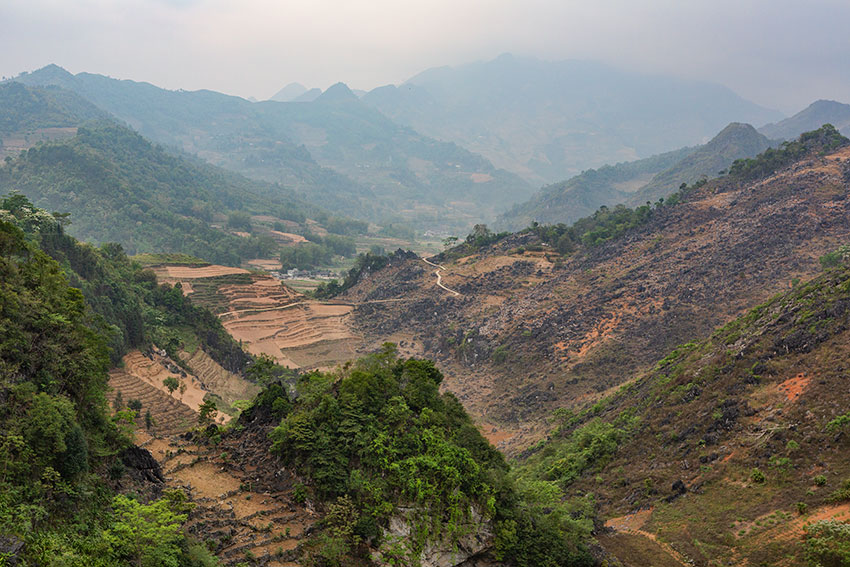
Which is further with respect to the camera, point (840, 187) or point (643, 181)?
point (643, 181)

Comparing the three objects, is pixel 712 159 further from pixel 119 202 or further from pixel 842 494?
pixel 842 494

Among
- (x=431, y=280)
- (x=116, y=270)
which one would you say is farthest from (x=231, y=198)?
(x=116, y=270)

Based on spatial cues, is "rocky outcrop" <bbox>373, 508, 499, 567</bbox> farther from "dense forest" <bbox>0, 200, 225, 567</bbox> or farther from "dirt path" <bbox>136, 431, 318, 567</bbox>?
"dense forest" <bbox>0, 200, 225, 567</bbox>

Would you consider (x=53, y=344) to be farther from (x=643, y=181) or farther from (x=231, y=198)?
(x=643, y=181)

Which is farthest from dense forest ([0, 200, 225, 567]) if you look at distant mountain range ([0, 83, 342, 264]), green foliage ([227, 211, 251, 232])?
green foliage ([227, 211, 251, 232])

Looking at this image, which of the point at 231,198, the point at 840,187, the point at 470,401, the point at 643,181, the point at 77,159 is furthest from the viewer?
the point at 643,181

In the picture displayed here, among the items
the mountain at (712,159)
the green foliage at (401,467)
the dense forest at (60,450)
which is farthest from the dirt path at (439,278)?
the mountain at (712,159)

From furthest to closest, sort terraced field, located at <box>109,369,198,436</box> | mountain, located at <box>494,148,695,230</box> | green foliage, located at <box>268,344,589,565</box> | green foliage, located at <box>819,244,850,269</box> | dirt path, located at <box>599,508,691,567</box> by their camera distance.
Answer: mountain, located at <box>494,148,695,230</box>, green foliage, located at <box>819,244,850,269</box>, terraced field, located at <box>109,369,198,436</box>, dirt path, located at <box>599,508,691,567</box>, green foliage, located at <box>268,344,589,565</box>
